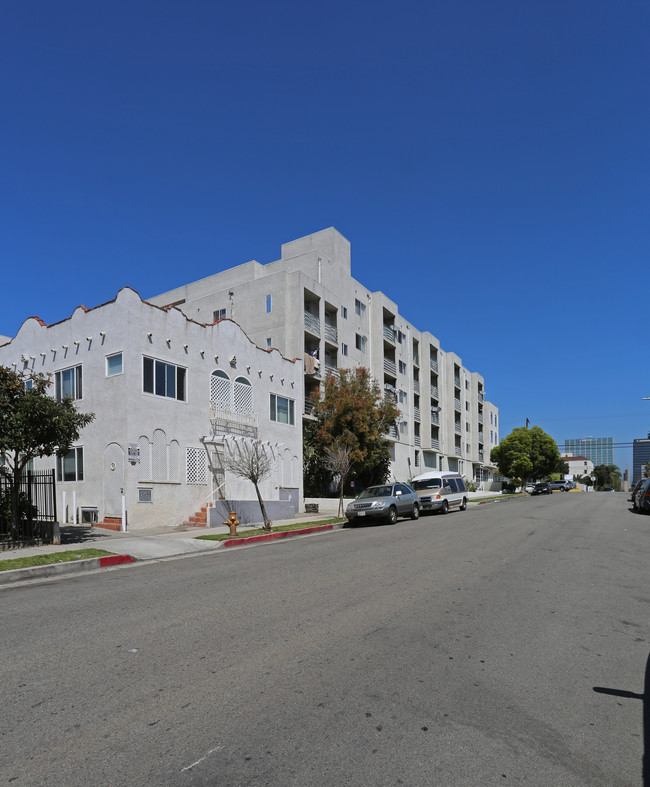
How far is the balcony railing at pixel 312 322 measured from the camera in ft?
115

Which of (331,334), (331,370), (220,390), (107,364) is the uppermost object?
(331,334)

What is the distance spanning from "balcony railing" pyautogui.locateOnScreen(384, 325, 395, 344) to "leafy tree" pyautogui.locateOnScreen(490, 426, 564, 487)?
2523cm

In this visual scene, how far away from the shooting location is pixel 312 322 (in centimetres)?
3556

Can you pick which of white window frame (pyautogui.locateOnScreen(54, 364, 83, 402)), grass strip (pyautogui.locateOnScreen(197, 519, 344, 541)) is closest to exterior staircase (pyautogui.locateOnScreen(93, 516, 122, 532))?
grass strip (pyautogui.locateOnScreen(197, 519, 344, 541))

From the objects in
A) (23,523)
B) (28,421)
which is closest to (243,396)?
(23,523)

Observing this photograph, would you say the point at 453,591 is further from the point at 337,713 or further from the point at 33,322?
the point at 33,322

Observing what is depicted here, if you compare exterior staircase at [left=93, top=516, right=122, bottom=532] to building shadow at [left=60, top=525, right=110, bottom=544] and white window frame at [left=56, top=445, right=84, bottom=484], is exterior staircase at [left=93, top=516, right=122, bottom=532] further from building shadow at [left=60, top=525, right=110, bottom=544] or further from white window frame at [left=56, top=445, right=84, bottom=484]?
white window frame at [left=56, top=445, right=84, bottom=484]

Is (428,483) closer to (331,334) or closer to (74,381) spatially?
(331,334)

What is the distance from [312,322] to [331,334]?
2702 millimetres

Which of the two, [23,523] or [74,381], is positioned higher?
[74,381]

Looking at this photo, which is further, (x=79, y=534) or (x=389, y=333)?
(x=389, y=333)

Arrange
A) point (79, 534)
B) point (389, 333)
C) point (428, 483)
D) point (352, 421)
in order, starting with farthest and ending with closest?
1. point (389, 333)
2. point (352, 421)
3. point (428, 483)
4. point (79, 534)

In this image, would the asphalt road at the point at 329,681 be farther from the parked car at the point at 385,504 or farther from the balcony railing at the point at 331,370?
the balcony railing at the point at 331,370

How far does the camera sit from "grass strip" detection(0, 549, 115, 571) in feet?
38.1
